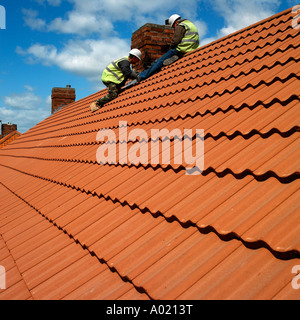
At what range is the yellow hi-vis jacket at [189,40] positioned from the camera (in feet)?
20.6

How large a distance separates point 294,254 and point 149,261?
2.70 feet

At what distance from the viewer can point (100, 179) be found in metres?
3.35

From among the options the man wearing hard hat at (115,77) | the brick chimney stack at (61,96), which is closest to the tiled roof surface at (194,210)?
the man wearing hard hat at (115,77)

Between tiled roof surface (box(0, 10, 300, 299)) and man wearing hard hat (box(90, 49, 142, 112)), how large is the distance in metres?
2.37

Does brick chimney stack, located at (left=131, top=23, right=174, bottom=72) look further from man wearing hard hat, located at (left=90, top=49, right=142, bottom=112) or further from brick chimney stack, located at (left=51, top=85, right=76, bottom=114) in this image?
brick chimney stack, located at (left=51, top=85, right=76, bottom=114)

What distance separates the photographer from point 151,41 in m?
7.62

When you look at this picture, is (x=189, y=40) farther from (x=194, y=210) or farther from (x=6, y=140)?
(x=6, y=140)

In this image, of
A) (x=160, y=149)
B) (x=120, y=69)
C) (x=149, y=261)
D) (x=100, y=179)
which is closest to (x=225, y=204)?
(x=149, y=261)

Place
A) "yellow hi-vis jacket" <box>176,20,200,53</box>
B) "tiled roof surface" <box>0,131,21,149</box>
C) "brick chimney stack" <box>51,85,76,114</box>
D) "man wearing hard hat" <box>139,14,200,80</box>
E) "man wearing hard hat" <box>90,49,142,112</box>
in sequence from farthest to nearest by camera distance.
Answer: "tiled roof surface" <box>0,131,21,149</box>, "brick chimney stack" <box>51,85,76,114</box>, "man wearing hard hat" <box>90,49,142,112</box>, "yellow hi-vis jacket" <box>176,20,200,53</box>, "man wearing hard hat" <box>139,14,200,80</box>

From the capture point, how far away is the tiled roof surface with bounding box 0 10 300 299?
4.91 ft

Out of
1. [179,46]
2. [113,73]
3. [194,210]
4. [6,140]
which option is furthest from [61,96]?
[194,210]

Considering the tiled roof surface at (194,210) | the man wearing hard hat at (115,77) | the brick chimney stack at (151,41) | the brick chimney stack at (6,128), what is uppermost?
the brick chimney stack at (6,128)

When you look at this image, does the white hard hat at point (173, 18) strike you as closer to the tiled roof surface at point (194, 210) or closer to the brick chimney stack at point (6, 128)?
the tiled roof surface at point (194, 210)

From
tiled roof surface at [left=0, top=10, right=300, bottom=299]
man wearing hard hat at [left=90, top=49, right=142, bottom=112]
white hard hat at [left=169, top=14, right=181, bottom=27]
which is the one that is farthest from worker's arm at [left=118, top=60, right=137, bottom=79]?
tiled roof surface at [left=0, top=10, right=300, bottom=299]
